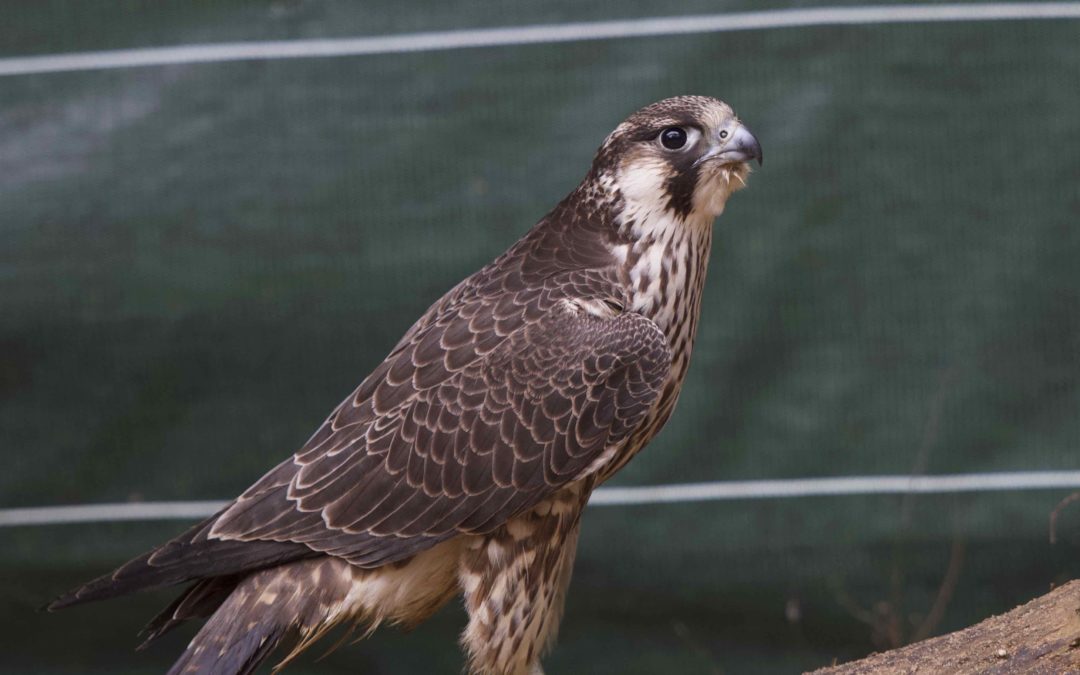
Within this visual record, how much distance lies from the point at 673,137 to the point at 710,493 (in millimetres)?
1238

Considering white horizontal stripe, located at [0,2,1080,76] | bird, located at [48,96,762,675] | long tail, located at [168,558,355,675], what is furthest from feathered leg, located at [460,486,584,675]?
white horizontal stripe, located at [0,2,1080,76]

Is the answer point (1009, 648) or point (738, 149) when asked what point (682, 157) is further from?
point (1009, 648)

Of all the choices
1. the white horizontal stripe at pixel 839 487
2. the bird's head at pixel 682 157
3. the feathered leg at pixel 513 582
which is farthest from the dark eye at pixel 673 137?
the white horizontal stripe at pixel 839 487

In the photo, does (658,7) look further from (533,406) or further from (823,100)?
(533,406)

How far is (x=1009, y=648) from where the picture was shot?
2074 millimetres

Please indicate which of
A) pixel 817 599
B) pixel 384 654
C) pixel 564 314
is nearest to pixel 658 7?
pixel 564 314

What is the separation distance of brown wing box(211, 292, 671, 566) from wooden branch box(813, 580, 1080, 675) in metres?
0.64

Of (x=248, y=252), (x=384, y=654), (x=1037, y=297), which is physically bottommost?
(x=384, y=654)

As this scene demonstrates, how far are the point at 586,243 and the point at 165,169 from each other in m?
1.39

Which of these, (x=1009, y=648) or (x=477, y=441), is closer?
(x=1009, y=648)

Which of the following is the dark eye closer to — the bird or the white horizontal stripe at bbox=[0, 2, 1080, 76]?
the bird

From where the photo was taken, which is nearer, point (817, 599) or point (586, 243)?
point (586, 243)

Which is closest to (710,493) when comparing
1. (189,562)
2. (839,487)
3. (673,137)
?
(839,487)

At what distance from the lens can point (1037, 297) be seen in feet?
10.8
